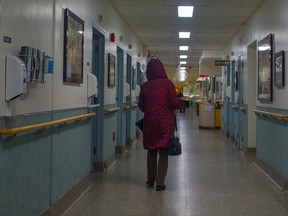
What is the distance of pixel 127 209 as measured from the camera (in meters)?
4.21

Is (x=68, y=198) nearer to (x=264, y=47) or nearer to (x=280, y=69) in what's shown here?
(x=280, y=69)

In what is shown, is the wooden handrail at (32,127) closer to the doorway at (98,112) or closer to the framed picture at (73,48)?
the framed picture at (73,48)

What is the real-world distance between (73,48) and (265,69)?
3.48 m

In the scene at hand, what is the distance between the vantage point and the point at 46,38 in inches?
139

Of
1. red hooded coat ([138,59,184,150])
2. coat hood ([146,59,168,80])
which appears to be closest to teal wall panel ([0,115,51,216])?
red hooded coat ([138,59,184,150])

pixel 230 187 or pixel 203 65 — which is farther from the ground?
pixel 203 65

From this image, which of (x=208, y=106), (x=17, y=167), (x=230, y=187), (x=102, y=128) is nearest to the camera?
(x=17, y=167)

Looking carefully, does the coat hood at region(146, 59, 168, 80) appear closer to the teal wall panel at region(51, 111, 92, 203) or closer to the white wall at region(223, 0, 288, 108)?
the teal wall panel at region(51, 111, 92, 203)

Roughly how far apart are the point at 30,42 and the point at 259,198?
3.27 meters

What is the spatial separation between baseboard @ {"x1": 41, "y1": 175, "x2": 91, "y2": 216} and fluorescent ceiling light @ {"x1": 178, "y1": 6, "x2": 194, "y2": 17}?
13.0 ft

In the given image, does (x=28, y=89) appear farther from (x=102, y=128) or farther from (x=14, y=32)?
(x=102, y=128)

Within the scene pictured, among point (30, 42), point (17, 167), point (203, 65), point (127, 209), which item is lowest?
point (127, 209)

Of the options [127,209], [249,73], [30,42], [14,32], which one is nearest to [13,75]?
[14,32]

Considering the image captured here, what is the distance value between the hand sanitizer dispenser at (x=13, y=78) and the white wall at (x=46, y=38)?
38 millimetres
